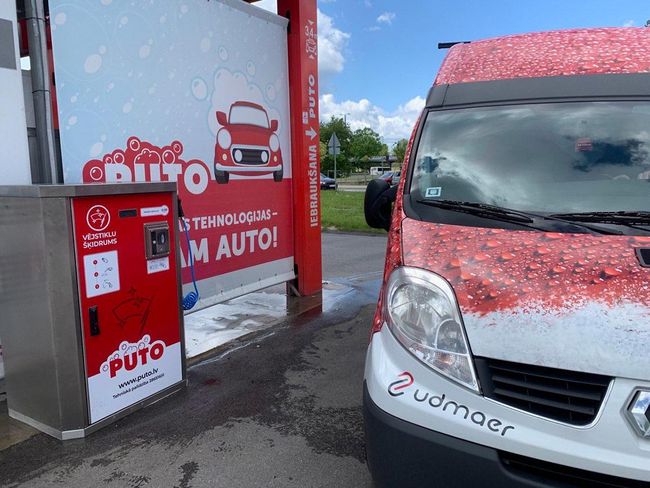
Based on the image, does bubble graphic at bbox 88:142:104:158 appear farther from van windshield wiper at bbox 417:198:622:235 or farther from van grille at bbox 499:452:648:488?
van grille at bbox 499:452:648:488

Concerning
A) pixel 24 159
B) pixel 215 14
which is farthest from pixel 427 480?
pixel 215 14

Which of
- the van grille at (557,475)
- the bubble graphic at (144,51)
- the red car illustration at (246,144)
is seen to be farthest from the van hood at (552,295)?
the red car illustration at (246,144)

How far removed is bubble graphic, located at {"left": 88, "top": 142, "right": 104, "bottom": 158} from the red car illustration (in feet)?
4.48

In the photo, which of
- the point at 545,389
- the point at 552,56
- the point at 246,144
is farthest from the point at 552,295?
the point at 246,144

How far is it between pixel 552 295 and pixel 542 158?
1101mm

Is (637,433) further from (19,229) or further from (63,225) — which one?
(19,229)

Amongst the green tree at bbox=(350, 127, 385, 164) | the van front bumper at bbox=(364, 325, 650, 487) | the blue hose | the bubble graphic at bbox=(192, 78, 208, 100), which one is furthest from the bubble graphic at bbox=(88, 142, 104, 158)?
the green tree at bbox=(350, 127, 385, 164)

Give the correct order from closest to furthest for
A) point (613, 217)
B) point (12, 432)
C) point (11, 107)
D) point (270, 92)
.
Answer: point (613, 217), point (12, 432), point (11, 107), point (270, 92)

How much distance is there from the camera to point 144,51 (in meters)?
4.54

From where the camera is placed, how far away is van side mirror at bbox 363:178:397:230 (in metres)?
3.35

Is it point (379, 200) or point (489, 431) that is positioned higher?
point (379, 200)

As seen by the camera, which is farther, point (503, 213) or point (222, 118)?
point (222, 118)

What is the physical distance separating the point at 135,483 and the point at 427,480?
1788 millimetres

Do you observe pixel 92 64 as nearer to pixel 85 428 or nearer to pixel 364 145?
pixel 85 428
